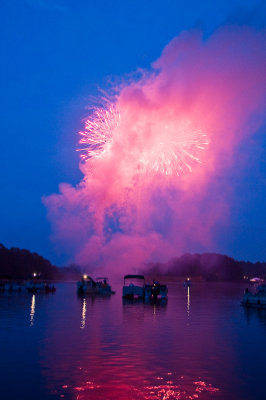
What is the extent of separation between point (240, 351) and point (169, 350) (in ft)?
16.4

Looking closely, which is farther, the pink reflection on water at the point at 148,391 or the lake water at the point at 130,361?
the lake water at the point at 130,361

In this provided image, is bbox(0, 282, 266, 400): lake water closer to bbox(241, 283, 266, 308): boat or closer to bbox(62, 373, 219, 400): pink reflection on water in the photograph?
bbox(62, 373, 219, 400): pink reflection on water

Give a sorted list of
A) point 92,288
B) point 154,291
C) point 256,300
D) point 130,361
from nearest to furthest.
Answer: point 130,361, point 256,300, point 154,291, point 92,288

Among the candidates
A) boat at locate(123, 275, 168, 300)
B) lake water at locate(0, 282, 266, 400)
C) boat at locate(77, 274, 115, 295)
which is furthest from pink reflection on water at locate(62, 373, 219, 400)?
boat at locate(77, 274, 115, 295)

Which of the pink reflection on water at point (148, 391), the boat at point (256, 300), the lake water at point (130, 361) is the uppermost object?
the boat at point (256, 300)

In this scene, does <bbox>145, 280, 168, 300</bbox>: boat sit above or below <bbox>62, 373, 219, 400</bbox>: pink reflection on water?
above

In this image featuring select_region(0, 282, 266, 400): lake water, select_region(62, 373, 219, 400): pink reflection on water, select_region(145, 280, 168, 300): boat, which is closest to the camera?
select_region(62, 373, 219, 400): pink reflection on water

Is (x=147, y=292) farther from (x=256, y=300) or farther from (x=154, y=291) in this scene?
(x=256, y=300)

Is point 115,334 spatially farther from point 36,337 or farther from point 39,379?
point 39,379

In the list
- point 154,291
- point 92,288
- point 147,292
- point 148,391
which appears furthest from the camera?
point 92,288

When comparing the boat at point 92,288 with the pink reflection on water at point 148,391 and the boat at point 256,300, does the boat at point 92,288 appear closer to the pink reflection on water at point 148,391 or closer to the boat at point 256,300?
the boat at point 256,300

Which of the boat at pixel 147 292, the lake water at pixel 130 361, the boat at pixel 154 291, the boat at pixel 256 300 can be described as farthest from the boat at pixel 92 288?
the lake water at pixel 130 361

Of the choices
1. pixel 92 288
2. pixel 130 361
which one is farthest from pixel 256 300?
pixel 92 288

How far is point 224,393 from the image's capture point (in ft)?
60.0
